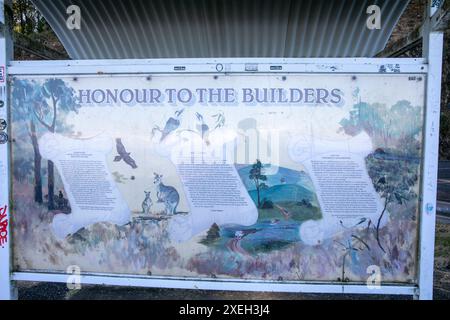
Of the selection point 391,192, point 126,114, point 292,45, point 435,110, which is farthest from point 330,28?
point 126,114

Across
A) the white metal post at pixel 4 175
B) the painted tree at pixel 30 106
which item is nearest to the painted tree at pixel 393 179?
the painted tree at pixel 30 106

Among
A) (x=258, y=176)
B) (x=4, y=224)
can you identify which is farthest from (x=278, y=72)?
(x=4, y=224)

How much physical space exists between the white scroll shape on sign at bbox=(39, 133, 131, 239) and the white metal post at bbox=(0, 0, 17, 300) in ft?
1.00

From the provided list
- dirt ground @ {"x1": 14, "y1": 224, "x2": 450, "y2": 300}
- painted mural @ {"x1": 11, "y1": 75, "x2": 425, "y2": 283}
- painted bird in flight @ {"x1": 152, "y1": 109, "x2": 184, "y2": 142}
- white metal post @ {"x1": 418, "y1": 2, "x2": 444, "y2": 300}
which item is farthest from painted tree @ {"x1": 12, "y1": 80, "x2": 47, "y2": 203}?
white metal post @ {"x1": 418, "y1": 2, "x2": 444, "y2": 300}

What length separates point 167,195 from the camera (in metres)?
2.58

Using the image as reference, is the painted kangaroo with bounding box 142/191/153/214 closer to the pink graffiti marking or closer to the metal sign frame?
the metal sign frame

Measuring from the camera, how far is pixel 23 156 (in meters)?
2.68

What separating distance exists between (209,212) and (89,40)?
2071mm

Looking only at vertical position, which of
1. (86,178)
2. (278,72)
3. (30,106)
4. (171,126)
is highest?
(278,72)

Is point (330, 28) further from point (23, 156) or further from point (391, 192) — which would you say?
point (23, 156)

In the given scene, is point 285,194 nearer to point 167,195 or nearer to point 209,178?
point 209,178

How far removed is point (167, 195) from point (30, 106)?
129 centimetres

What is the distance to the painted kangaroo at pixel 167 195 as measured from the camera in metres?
2.57

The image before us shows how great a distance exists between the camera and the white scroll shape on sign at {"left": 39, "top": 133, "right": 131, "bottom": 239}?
8.54 feet
